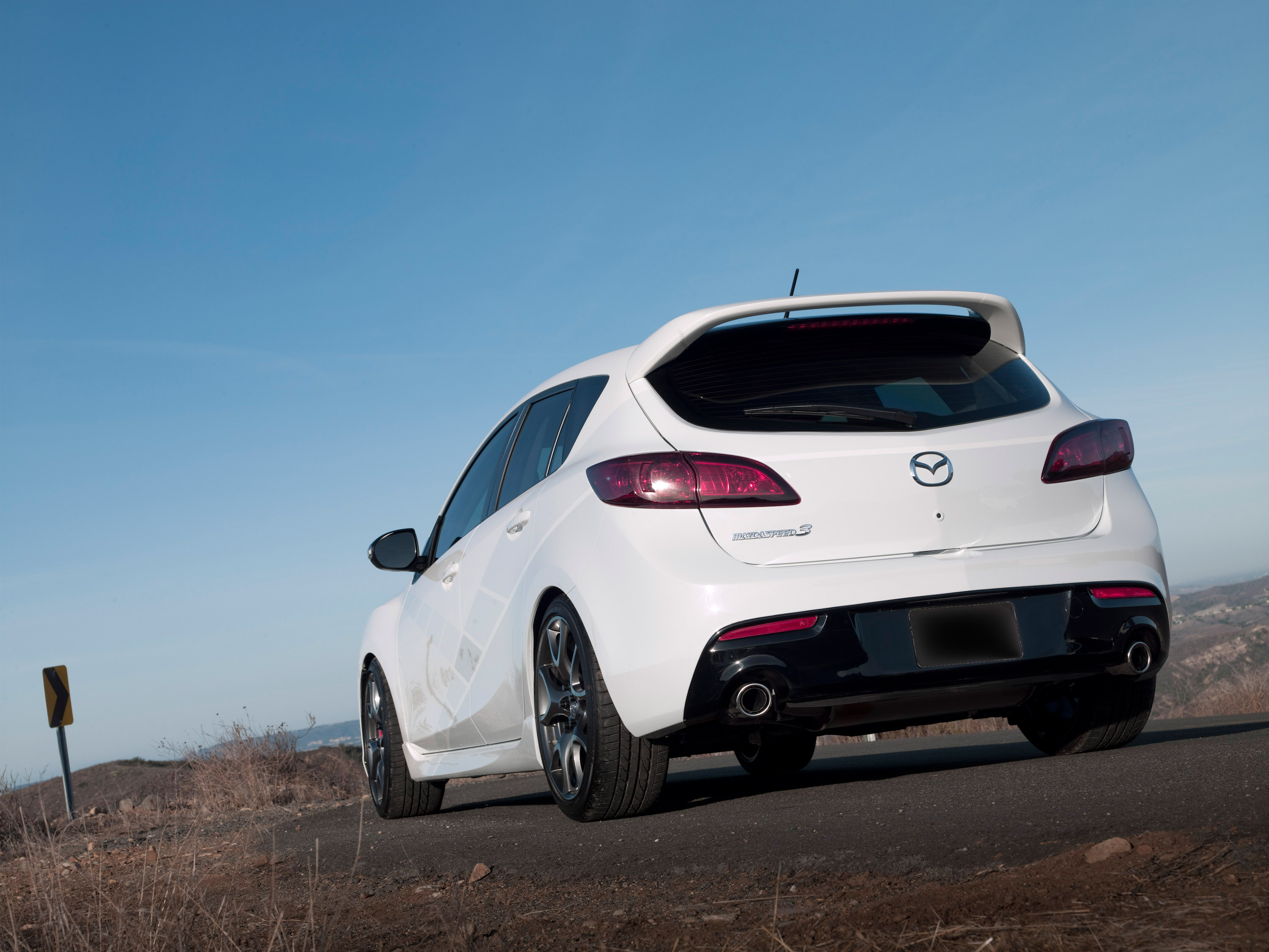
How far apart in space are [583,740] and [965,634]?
1438 mm

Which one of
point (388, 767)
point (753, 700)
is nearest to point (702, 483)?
point (753, 700)

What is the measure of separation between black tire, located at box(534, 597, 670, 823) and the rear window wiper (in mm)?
1012

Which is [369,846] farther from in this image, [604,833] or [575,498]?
[575,498]

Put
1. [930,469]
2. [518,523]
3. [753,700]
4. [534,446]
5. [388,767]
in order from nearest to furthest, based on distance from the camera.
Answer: [753,700], [930,469], [518,523], [534,446], [388,767]

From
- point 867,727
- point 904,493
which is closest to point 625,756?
point 867,727

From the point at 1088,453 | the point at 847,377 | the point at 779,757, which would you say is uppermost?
the point at 847,377

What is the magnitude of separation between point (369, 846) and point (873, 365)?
3099 mm

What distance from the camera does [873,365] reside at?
428 centimetres

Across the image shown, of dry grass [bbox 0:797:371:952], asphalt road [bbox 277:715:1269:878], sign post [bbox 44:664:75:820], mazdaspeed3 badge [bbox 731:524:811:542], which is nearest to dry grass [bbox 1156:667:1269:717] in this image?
asphalt road [bbox 277:715:1269:878]

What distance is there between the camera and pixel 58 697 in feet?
51.2

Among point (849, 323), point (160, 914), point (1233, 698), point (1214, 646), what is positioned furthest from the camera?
point (1214, 646)

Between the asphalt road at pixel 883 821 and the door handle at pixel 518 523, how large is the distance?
48.2 inches

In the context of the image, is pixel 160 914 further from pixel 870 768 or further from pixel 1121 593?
pixel 870 768

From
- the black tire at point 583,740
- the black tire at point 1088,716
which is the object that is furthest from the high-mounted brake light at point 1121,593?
the black tire at point 583,740
